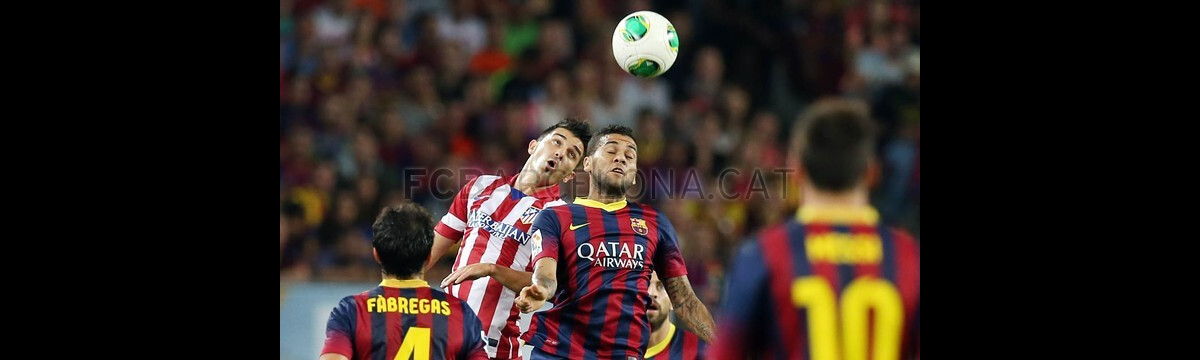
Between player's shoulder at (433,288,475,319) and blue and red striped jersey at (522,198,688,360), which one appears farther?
blue and red striped jersey at (522,198,688,360)

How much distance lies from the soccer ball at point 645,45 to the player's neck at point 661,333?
2007 millimetres

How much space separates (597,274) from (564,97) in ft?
23.7

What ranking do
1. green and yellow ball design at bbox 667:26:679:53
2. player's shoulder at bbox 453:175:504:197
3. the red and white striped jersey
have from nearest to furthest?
the red and white striped jersey < player's shoulder at bbox 453:175:504:197 < green and yellow ball design at bbox 667:26:679:53

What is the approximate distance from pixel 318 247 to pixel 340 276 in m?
1.68

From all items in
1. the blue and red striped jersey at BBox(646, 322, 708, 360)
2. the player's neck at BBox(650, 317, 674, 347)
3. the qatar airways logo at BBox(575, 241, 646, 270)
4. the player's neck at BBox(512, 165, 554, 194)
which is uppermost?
the player's neck at BBox(512, 165, 554, 194)

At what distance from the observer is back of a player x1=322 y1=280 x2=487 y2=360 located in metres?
5.74

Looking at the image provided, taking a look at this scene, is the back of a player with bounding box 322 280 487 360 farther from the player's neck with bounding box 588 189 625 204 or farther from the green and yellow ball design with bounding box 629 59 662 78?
the green and yellow ball design with bounding box 629 59 662 78

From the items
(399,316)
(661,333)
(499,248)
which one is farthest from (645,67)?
(399,316)

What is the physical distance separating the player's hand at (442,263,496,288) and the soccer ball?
7.01ft

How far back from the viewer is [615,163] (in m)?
6.84

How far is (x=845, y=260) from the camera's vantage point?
4.06 meters

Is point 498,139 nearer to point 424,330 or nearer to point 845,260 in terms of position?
point 424,330

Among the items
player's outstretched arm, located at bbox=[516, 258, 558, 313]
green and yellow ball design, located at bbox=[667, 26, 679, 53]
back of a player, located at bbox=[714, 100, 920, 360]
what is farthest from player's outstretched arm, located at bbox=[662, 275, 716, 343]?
back of a player, located at bbox=[714, 100, 920, 360]

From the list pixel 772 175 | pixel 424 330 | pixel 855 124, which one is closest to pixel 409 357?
pixel 424 330
